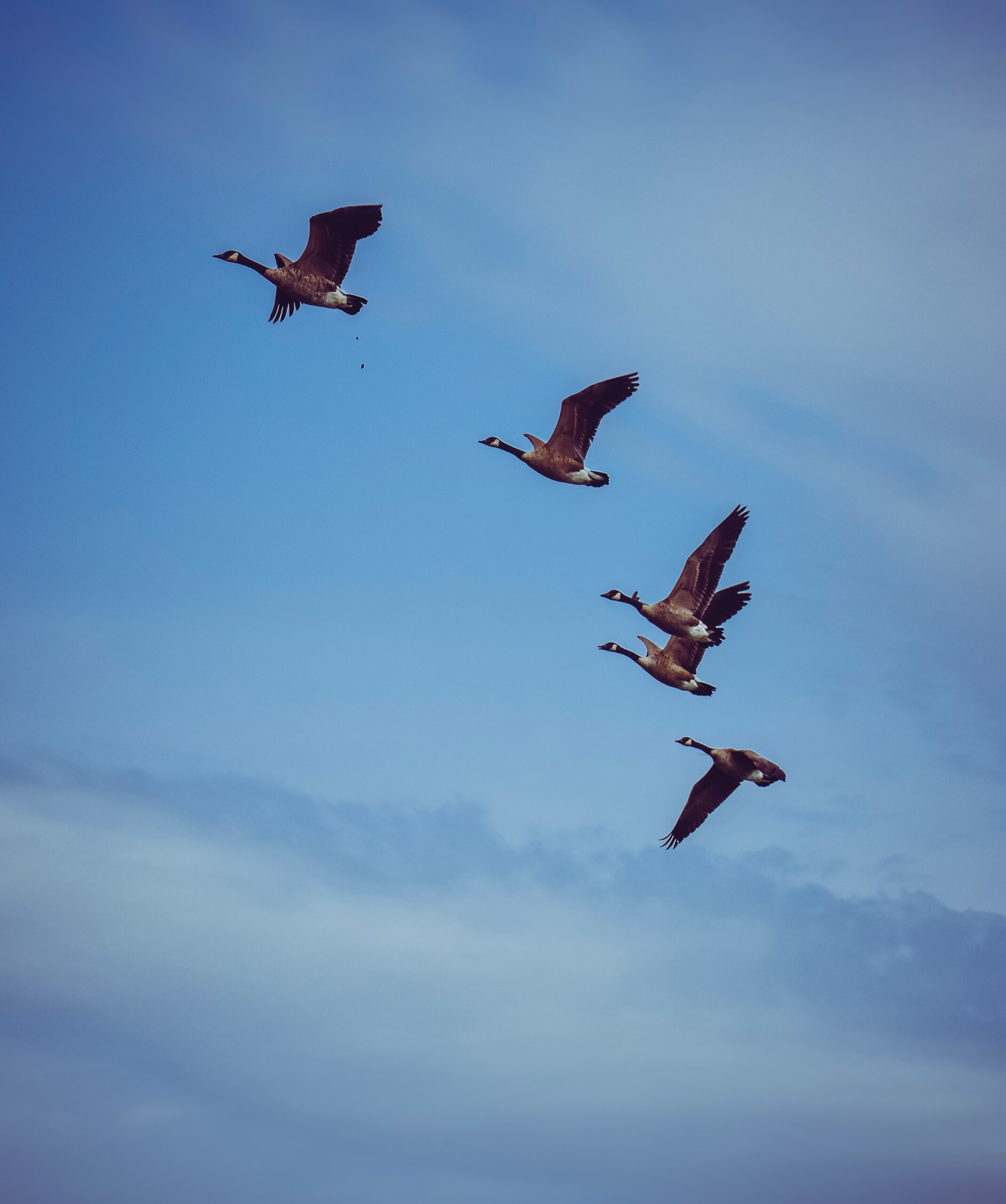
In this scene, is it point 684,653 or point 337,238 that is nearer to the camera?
point 337,238

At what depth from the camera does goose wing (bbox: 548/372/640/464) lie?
3597 centimetres

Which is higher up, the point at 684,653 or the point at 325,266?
the point at 325,266

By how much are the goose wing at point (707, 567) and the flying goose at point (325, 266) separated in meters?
8.84

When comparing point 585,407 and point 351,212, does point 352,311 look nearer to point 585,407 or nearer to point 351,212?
point 351,212

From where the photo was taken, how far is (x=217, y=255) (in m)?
38.2

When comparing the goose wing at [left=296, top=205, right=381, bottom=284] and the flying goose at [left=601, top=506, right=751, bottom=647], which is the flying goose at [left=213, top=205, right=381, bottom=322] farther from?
the flying goose at [left=601, top=506, right=751, bottom=647]

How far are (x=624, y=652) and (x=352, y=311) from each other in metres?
9.61

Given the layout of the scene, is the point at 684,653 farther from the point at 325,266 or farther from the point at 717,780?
the point at 325,266

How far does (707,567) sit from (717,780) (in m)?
5.06

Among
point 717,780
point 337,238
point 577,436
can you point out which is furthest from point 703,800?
point 337,238

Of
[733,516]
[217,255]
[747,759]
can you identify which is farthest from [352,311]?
[747,759]

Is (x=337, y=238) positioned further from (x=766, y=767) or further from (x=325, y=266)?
(x=766, y=767)

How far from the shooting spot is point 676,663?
37.6 metres

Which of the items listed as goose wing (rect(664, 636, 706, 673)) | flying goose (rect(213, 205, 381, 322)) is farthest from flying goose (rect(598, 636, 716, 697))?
flying goose (rect(213, 205, 381, 322))
